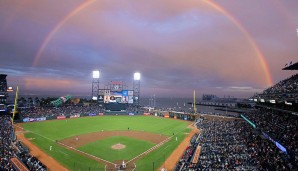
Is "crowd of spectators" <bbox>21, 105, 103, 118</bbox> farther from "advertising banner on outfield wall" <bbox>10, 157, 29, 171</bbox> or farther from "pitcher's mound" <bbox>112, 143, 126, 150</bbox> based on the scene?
"advertising banner on outfield wall" <bbox>10, 157, 29, 171</bbox>

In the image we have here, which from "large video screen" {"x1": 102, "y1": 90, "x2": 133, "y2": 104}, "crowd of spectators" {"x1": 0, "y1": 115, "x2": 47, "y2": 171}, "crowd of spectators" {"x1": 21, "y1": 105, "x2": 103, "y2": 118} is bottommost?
"crowd of spectators" {"x1": 0, "y1": 115, "x2": 47, "y2": 171}

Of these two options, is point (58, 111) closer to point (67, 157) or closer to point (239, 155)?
point (67, 157)

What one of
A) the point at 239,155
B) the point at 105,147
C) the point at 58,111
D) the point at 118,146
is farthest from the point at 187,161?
the point at 58,111

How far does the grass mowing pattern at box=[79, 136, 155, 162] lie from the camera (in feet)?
107

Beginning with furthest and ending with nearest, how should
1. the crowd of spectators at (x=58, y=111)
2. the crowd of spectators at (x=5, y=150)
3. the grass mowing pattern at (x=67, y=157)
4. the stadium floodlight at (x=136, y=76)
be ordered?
the stadium floodlight at (x=136, y=76) < the crowd of spectators at (x=58, y=111) < the grass mowing pattern at (x=67, y=157) < the crowd of spectators at (x=5, y=150)

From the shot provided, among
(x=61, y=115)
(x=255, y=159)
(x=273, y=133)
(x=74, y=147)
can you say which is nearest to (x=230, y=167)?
(x=255, y=159)

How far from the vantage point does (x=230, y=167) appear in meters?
24.4

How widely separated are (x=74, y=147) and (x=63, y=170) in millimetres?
10452

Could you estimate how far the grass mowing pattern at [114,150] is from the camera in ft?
107

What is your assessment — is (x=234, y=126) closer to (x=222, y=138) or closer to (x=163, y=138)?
(x=222, y=138)

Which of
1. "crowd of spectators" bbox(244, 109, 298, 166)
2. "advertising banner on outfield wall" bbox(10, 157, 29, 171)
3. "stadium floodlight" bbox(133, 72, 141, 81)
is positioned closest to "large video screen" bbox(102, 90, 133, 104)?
"stadium floodlight" bbox(133, 72, 141, 81)

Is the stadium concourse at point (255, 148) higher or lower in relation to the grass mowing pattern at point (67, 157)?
higher

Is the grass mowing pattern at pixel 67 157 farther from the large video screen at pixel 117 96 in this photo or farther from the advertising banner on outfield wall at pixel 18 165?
the large video screen at pixel 117 96

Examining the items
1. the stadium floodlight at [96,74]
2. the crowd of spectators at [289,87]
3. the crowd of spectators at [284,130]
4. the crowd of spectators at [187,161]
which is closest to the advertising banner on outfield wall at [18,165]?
the crowd of spectators at [187,161]
